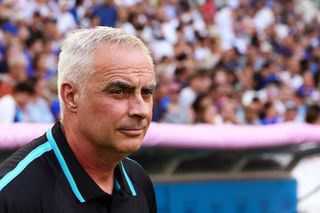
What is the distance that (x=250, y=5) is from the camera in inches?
749

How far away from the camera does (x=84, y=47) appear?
2.22 m

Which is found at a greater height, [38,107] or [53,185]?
[53,185]

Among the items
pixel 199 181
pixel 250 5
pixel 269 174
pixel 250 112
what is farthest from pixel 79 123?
pixel 250 5

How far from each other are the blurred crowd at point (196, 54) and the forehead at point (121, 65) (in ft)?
10.4

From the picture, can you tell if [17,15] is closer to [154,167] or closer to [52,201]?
[154,167]

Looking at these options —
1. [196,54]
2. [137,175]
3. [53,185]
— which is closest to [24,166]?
[53,185]

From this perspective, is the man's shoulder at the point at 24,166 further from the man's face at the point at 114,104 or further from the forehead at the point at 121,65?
the forehead at the point at 121,65

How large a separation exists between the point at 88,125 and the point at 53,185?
0.65 feet

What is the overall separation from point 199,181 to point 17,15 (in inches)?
239

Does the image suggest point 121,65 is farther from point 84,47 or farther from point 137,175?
point 137,175

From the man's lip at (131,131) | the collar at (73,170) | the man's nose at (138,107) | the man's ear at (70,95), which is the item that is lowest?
the collar at (73,170)

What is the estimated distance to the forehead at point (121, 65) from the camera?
2225 mm

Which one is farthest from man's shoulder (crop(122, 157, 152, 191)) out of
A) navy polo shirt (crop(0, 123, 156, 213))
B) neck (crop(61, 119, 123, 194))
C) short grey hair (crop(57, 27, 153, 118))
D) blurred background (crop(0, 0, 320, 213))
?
blurred background (crop(0, 0, 320, 213))

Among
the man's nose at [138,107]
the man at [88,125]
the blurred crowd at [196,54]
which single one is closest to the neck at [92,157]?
the man at [88,125]
